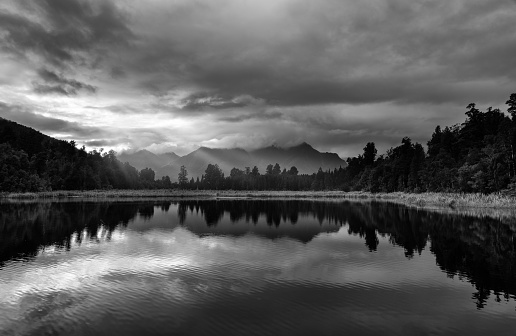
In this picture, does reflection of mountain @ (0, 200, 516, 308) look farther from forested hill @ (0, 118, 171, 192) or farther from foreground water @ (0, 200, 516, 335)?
forested hill @ (0, 118, 171, 192)

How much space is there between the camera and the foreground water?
14.8 meters

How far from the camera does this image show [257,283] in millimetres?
20922

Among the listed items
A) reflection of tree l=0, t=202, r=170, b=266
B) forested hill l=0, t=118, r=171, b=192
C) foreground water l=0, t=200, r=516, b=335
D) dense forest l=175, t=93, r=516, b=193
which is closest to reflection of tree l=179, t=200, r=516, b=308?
foreground water l=0, t=200, r=516, b=335

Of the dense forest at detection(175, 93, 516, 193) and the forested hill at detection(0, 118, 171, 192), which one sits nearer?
the dense forest at detection(175, 93, 516, 193)

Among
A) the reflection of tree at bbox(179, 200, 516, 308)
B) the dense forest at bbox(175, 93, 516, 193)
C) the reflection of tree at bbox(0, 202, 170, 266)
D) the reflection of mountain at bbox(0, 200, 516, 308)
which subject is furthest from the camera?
the dense forest at bbox(175, 93, 516, 193)

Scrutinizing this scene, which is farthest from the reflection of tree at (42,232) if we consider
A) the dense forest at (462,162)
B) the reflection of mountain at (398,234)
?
the dense forest at (462,162)

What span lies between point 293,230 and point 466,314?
29.5 m

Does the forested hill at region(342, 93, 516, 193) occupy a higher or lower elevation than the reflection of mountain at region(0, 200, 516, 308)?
higher

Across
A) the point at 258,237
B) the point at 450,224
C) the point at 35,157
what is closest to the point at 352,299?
the point at 258,237

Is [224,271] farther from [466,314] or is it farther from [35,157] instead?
[35,157]

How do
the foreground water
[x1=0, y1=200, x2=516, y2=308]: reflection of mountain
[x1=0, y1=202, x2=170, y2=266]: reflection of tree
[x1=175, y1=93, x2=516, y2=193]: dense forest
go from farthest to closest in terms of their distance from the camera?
1. [x1=175, y1=93, x2=516, y2=193]: dense forest
2. [x1=0, y1=202, x2=170, y2=266]: reflection of tree
3. [x1=0, y1=200, x2=516, y2=308]: reflection of mountain
4. the foreground water

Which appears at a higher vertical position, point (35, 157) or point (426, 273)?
point (35, 157)

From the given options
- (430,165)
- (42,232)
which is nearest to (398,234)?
(42,232)

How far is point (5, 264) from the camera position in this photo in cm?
2459
